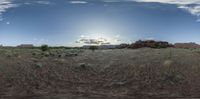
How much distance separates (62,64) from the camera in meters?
19.5

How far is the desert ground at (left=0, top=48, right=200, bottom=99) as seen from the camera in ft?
57.8

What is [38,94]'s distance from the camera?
57.3 ft

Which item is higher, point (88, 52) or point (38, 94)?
point (88, 52)

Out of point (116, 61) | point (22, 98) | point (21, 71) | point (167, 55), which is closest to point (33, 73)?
point (21, 71)

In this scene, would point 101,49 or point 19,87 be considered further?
point 101,49

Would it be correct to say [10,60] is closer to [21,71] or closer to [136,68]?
[21,71]

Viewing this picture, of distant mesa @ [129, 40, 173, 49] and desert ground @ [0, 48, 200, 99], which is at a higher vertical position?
distant mesa @ [129, 40, 173, 49]

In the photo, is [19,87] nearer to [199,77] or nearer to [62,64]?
[62,64]

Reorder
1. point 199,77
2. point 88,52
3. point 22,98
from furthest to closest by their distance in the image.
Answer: point 88,52 → point 199,77 → point 22,98

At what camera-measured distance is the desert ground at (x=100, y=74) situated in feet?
57.8

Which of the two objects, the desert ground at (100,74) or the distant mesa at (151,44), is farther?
the distant mesa at (151,44)

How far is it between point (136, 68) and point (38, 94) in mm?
4360

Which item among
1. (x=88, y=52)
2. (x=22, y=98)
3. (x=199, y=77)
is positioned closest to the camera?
(x=22, y=98)

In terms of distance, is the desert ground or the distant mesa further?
the distant mesa
